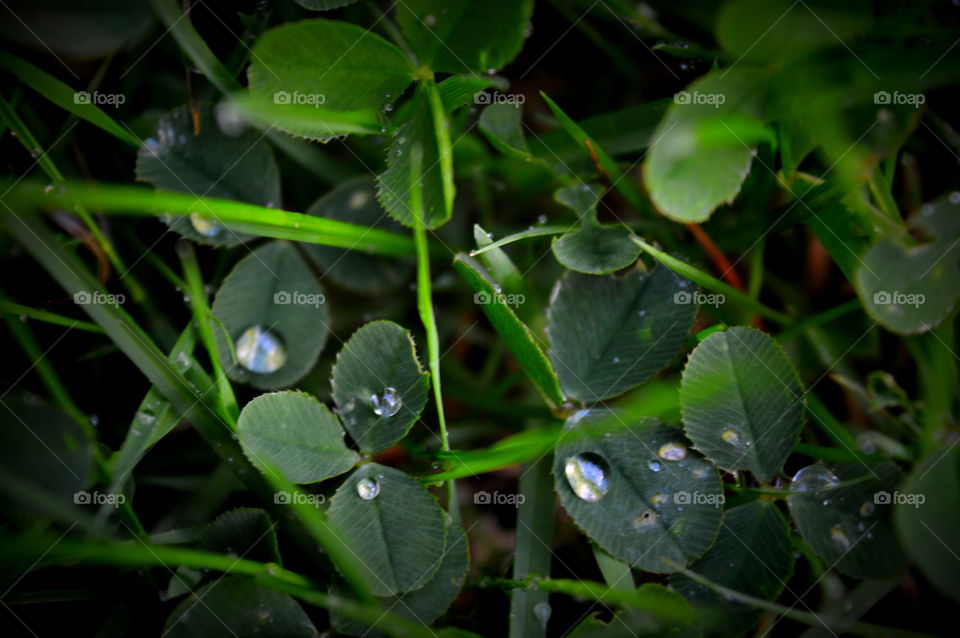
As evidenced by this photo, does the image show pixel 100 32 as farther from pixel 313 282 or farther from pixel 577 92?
pixel 577 92

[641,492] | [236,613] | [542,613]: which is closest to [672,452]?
[641,492]

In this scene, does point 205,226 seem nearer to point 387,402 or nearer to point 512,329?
point 387,402

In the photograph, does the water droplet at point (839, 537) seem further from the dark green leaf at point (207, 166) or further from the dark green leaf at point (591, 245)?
the dark green leaf at point (207, 166)

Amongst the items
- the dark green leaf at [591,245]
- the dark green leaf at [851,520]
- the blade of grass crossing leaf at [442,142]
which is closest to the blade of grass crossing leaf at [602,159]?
the dark green leaf at [591,245]

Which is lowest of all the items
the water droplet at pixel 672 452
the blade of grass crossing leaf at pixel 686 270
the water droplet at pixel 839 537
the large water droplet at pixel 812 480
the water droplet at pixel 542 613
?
the water droplet at pixel 542 613

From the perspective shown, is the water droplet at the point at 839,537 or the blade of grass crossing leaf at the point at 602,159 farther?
the blade of grass crossing leaf at the point at 602,159

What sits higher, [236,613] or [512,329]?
[512,329]

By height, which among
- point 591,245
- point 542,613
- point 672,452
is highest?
point 591,245
